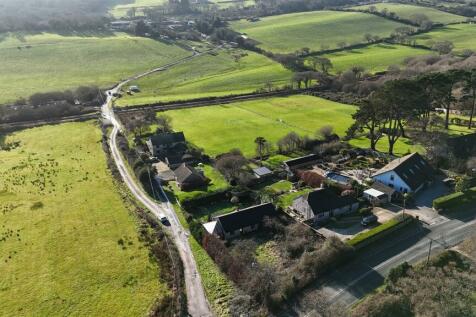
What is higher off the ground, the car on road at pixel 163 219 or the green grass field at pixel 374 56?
the green grass field at pixel 374 56

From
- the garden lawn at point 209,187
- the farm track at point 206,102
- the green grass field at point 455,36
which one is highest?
the green grass field at point 455,36

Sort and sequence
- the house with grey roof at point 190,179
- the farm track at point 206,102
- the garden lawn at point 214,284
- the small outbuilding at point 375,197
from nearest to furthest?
1. the garden lawn at point 214,284
2. the small outbuilding at point 375,197
3. the house with grey roof at point 190,179
4. the farm track at point 206,102

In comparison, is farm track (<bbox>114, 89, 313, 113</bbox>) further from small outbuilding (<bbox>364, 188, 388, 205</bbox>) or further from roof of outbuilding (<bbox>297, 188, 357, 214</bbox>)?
roof of outbuilding (<bbox>297, 188, 357, 214</bbox>)

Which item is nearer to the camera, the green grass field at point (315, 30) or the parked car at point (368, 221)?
the parked car at point (368, 221)

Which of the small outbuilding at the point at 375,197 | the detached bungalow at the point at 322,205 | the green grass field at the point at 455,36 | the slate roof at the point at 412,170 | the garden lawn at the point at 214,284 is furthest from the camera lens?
the green grass field at the point at 455,36

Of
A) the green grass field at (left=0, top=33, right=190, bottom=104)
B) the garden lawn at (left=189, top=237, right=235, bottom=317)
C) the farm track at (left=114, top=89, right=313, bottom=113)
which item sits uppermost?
the green grass field at (left=0, top=33, right=190, bottom=104)

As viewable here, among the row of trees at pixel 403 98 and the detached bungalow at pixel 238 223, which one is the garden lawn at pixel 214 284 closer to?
the detached bungalow at pixel 238 223

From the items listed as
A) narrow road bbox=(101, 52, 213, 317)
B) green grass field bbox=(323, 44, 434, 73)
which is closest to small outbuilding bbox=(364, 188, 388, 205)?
narrow road bbox=(101, 52, 213, 317)

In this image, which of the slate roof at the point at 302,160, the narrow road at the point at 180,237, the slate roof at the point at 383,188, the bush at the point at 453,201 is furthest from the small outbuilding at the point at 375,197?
the narrow road at the point at 180,237
